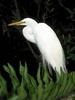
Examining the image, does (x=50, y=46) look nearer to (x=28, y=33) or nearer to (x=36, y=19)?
(x=28, y=33)

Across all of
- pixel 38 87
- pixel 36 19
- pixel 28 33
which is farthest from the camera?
pixel 36 19

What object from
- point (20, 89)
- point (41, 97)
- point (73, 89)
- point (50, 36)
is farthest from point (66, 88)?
point (50, 36)

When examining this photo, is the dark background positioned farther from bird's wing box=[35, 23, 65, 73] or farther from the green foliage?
the green foliage

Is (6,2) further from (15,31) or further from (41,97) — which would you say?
(41,97)

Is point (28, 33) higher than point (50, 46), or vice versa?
point (28, 33)

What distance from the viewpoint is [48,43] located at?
671 cm

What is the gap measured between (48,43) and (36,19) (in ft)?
5.54

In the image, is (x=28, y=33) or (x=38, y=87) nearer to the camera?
(x=38, y=87)

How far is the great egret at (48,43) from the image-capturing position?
6.61m

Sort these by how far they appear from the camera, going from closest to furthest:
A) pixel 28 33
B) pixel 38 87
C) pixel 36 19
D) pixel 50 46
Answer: pixel 38 87 < pixel 50 46 < pixel 28 33 < pixel 36 19

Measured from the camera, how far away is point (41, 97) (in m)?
4.12

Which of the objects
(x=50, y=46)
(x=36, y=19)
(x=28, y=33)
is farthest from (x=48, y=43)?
(x=36, y=19)

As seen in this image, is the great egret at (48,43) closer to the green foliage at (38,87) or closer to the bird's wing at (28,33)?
the bird's wing at (28,33)

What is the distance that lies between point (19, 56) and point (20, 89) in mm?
4750
